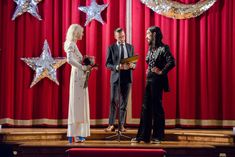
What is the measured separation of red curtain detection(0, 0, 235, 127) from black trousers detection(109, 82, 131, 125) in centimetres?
96

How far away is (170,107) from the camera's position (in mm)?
7988

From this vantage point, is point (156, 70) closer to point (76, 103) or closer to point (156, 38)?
point (156, 38)

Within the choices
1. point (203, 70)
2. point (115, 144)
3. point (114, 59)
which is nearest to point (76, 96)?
point (115, 144)

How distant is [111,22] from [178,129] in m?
2.14

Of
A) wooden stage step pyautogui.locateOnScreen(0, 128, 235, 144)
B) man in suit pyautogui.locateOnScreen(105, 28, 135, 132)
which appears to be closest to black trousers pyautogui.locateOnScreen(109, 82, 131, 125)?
man in suit pyautogui.locateOnScreen(105, 28, 135, 132)

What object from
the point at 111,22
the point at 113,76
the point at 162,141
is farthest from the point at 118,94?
the point at 111,22

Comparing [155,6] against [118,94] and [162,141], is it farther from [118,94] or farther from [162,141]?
[162,141]

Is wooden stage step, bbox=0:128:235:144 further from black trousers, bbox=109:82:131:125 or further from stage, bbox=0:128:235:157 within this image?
black trousers, bbox=109:82:131:125

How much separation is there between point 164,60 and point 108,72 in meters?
2.00

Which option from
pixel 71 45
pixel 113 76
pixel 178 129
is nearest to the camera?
pixel 71 45

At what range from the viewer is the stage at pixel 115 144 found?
601 centimetres

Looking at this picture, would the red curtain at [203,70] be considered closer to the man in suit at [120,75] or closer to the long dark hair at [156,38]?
the man in suit at [120,75]

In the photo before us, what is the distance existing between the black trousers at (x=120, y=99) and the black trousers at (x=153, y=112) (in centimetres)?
65

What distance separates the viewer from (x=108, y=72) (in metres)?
8.12
